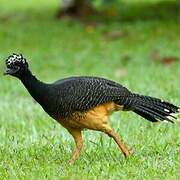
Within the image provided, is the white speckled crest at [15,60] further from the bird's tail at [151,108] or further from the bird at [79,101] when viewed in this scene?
the bird's tail at [151,108]

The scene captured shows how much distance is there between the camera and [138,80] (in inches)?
460

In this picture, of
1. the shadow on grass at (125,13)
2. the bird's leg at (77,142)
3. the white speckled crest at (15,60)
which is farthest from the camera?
the shadow on grass at (125,13)

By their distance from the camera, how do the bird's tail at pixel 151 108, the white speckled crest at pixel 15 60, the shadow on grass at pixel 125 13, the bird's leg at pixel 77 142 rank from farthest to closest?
the shadow on grass at pixel 125 13
the bird's tail at pixel 151 108
the bird's leg at pixel 77 142
the white speckled crest at pixel 15 60

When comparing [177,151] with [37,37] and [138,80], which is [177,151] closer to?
[138,80]

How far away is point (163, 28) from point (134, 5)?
5147 mm

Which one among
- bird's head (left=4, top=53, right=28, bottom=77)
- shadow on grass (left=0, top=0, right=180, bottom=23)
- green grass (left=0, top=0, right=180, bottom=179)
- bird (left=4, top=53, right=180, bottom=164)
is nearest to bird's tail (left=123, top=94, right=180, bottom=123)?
bird (left=4, top=53, right=180, bottom=164)

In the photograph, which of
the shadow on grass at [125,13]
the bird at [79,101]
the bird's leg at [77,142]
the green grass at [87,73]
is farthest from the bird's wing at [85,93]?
the shadow on grass at [125,13]

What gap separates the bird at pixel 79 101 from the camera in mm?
5398

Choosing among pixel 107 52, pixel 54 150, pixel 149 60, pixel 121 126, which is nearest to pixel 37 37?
pixel 107 52

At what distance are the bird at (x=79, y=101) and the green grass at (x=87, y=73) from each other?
1.06ft

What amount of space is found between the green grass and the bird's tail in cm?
34

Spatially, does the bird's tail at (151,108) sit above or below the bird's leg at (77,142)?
above

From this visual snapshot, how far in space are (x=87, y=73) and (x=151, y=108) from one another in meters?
8.07

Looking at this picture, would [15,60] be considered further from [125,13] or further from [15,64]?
[125,13]
